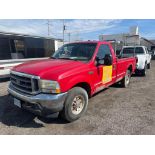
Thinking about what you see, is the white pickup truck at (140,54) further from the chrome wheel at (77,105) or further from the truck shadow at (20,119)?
the truck shadow at (20,119)

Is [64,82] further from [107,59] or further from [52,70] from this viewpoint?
[107,59]

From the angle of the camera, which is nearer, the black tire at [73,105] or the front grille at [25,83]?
the front grille at [25,83]

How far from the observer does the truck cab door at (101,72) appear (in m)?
4.64

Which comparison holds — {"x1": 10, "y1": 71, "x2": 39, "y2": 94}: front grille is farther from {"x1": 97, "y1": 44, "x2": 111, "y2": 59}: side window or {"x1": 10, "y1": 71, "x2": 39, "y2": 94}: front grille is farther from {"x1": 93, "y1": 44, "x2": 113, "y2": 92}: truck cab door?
{"x1": 97, "y1": 44, "x2": 111, "y2": 59}: side window

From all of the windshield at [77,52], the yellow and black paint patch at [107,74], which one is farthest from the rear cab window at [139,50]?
the windshield at [77,52]

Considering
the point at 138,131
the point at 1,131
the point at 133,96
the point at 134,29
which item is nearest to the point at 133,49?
the point at 133,96

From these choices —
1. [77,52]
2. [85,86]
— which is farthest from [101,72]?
[77,52]

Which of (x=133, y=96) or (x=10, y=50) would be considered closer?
(x=133, y=96)

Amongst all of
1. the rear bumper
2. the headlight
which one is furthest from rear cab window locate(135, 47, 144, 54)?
the headlight

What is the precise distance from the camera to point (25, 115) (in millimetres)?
4449

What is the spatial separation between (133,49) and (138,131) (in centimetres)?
861

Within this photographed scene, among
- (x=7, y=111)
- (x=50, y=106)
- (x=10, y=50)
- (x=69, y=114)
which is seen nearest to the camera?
(x=50, y=106)

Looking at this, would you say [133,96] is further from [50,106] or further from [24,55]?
[24,55]

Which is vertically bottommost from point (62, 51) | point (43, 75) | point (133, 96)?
point (133, 96)
